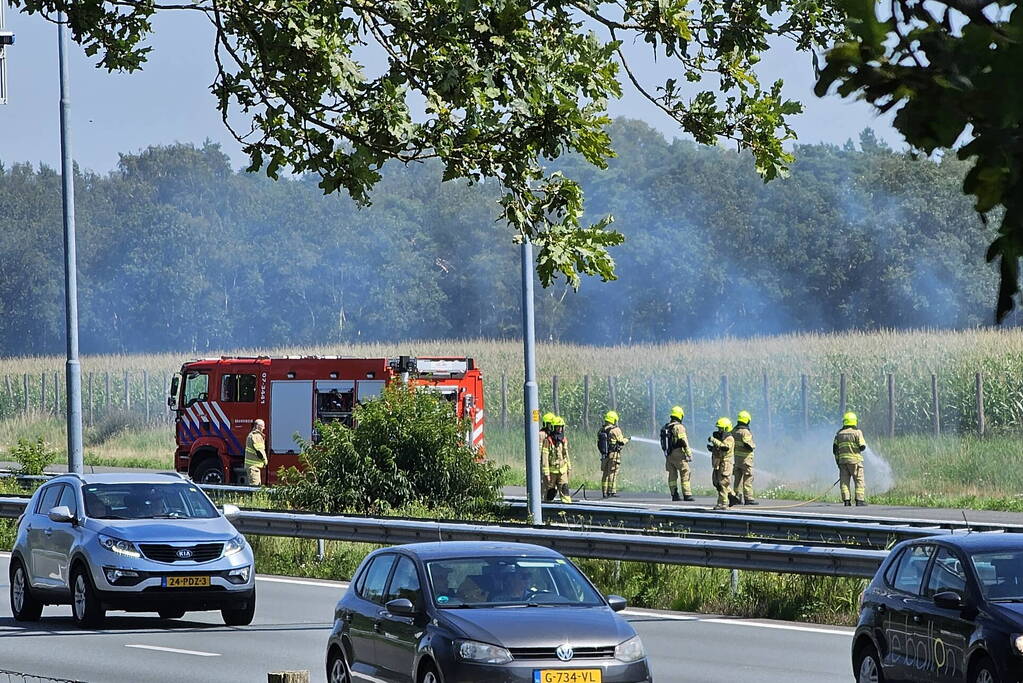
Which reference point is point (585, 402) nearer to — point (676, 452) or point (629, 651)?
point (676, 452)

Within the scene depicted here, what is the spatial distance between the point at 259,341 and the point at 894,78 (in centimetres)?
8370

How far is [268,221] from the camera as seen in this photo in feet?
301

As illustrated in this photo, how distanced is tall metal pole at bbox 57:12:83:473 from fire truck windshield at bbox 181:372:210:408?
6.07m

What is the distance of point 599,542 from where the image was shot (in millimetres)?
17766

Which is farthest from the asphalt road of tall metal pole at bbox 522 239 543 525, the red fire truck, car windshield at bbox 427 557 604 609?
the red fire truck

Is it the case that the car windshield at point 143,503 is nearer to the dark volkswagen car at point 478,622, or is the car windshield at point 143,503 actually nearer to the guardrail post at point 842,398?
the dark volkswagen car at point 478,622

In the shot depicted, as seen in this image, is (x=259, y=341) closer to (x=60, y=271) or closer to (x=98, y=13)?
(x=60, y=271)

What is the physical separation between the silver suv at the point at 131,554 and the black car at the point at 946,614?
6646mm

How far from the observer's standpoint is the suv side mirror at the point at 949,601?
10367mm

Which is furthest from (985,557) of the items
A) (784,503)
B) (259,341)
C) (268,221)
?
(268,221)

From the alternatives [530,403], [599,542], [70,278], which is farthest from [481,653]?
[70,278]

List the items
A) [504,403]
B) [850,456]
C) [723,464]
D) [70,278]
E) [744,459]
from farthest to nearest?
[504,403], [744,459], [723,464], [850,456], [70,278]

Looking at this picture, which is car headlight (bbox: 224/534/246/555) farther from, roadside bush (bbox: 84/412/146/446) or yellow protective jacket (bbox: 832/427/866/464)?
roadside bush (bbox: 84/412/146/446)

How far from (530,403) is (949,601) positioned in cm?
1405
